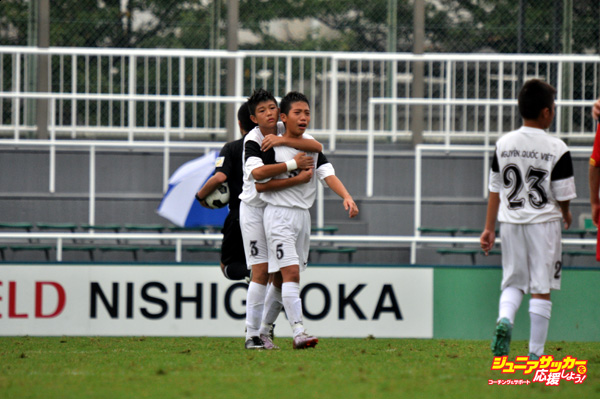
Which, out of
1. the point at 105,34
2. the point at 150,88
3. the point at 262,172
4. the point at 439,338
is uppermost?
the point at 105,34

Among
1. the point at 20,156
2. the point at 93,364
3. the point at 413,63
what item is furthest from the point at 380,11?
the point at 93,364

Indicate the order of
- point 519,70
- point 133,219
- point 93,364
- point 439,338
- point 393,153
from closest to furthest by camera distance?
point 93,364
point 439,338
point 133,219
point 393,153
point 519,70

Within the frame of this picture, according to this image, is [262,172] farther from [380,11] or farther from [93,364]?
[380,11]

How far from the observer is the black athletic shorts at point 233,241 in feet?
22.0

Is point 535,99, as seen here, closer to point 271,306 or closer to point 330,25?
point 271,306

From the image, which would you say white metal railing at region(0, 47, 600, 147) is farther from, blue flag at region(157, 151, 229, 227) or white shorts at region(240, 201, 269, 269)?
white shorts at region(240, 201, 269, 269)

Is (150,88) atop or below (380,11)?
below

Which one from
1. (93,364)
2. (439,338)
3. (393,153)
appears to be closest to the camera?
(93,364)

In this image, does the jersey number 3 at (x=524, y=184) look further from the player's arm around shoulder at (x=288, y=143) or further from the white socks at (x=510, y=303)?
the player's arm around shoulder at (x=288, y=143)

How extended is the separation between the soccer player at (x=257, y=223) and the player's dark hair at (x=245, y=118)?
0.36m

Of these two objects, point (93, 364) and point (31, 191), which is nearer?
point (93, 364)

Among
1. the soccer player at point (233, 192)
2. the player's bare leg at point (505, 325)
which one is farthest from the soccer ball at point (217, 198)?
the player's bare leg at point (505, 325)

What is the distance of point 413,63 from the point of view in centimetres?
1298

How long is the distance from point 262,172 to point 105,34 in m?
8.00
